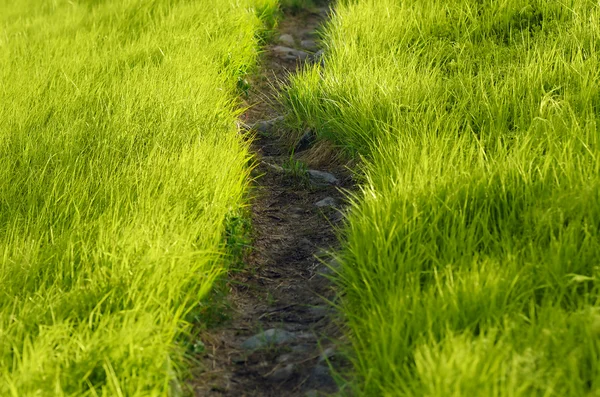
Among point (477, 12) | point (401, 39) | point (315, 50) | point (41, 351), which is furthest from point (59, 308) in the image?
point (315, 50)

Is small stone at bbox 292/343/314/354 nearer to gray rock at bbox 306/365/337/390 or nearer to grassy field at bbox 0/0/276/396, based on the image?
gray rock at bbox 306/365/337/390

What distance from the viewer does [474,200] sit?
355 cm

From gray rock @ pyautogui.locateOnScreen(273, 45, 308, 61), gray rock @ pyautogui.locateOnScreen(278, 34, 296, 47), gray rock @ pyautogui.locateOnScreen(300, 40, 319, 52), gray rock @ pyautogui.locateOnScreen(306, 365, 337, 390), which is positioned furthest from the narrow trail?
gray rock @ pyautogui.locateOnScreen(278, 34, 296, 47)

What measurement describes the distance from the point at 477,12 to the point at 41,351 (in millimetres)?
4335

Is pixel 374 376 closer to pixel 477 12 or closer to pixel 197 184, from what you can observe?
pixel 197 184

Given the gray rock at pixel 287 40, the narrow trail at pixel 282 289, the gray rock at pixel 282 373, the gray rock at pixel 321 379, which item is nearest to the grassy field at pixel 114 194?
the narrow trail at pixel 282 289

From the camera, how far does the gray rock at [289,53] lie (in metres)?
7.46

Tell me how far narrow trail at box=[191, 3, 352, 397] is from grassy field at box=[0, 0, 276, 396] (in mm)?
214

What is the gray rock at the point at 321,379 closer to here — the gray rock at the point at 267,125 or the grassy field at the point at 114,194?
the grassy field at the point at 114,194

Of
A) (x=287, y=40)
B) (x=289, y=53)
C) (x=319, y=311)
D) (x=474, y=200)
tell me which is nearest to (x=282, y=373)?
(x=319, y=311)

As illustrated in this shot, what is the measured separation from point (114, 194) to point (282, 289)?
1023 mm

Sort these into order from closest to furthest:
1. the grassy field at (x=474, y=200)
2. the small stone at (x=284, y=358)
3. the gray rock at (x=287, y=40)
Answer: the grassy field at (x=474, y=200), the small stone at (x=284, y=358), the gray rock at (x=287, y=40)

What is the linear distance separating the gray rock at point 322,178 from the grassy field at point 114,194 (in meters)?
0.45

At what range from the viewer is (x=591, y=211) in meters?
3.29
